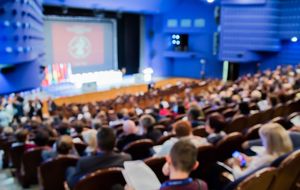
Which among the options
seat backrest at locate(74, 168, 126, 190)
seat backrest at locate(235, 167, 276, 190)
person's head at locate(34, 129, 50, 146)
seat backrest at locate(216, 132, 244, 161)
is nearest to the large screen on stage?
person's head at locate(34, 129, 50, 146)

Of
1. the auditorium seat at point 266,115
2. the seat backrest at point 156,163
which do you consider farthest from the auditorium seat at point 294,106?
→ the seat backrest at point 156,163

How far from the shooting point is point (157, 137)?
4.75 meters

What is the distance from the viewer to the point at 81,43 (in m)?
19.5

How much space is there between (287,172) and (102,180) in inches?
59.4

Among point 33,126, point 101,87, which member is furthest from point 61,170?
point 101,87

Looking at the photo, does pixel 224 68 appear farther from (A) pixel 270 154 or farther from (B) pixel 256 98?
(A) pixel 270 154

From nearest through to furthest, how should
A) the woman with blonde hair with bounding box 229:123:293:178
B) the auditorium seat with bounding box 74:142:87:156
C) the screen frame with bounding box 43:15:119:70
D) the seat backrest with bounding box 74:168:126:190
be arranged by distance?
1. the seat backrest with bounding box 74:168:126:190
2. the woman with blonde hair with bounding box 229:123:293:178
3. the auditorium seat with bounding box 74:142:87:156
4. the screen frame with bounding box 43:15:119:70

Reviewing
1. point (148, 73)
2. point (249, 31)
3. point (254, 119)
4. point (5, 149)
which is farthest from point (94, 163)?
point (148, 73)

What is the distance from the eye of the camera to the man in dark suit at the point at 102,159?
10.2ft

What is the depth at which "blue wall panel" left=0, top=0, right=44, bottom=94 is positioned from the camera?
10.4 meters

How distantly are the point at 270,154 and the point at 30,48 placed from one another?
35.8ft

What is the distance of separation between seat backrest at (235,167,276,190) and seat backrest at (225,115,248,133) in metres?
2.52

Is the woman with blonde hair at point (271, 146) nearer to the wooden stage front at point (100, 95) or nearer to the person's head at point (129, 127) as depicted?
the person's head at point (129, 127)

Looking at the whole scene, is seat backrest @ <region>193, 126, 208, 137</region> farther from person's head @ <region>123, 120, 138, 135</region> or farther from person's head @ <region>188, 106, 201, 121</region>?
person's head @ <region>123, 120, 138, 135</region>
